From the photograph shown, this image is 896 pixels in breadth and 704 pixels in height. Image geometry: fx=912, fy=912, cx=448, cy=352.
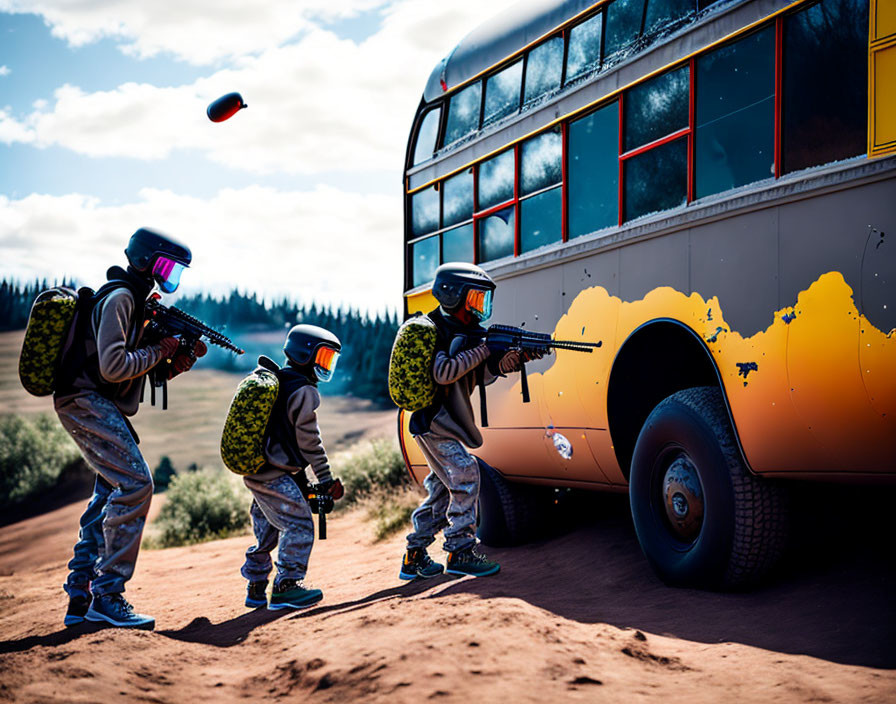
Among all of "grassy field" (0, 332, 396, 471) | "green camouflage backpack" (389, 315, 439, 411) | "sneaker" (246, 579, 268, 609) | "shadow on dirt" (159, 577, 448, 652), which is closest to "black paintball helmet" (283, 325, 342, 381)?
"green camouflage backpack" (389, 315, 439, 411)

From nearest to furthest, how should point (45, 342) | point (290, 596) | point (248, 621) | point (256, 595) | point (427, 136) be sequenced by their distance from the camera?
1. point (45, 342)
2. point (248, 621)
3. point (290, 596)
4. point (256, 595)
5. point (427, 136)

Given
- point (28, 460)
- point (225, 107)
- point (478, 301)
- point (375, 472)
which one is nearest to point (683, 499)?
point (478, 301)

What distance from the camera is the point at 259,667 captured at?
437cm

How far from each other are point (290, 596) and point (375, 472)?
31.1 ft

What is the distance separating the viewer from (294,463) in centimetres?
596

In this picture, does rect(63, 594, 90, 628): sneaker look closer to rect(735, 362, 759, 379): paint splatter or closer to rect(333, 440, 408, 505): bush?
rect(735, 362, 759, 379): paint splatter

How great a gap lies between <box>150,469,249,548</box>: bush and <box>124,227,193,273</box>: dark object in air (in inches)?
457

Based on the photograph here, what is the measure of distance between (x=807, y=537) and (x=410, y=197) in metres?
4.94

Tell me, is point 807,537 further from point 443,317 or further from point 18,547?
point 18,547

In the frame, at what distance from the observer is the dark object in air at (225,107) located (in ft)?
24.9

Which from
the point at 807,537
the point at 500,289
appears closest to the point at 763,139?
the point at 807,537

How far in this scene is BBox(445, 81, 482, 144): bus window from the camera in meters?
7.80

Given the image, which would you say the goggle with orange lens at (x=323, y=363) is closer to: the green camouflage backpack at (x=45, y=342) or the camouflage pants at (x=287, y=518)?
the camouflage pants at (x=287, y=518)

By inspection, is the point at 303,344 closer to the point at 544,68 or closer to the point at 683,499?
the point at 683,499
